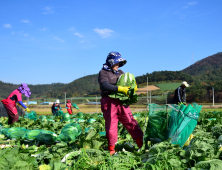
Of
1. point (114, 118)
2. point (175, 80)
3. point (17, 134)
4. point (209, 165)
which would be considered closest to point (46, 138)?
point (17, 134)

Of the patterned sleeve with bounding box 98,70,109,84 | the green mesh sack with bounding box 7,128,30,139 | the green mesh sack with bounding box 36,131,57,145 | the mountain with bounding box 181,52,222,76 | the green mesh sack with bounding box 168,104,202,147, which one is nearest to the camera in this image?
the green mesh sack with bounding box 168,104,202,147

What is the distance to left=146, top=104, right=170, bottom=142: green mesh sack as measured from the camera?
3.28m

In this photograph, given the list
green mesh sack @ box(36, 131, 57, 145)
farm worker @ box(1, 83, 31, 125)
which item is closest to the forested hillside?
farm worker @ box(1, 83, 31, 125)

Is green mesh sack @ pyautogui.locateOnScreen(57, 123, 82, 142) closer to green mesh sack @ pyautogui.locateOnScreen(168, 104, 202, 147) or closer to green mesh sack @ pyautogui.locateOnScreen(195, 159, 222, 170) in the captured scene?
green mesh sack @ pyautogui.locateOnScreen(168, 104, 202, 147)

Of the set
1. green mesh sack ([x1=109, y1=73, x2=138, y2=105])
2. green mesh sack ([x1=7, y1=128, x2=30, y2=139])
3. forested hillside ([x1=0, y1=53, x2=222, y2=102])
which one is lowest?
green mesh sack ([x1=7, y1=128, x2=30, y2=139])

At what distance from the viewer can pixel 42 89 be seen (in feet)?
454

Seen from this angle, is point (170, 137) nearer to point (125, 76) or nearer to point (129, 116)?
point (129, 116)

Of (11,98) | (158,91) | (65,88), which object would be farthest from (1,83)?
(11,98)

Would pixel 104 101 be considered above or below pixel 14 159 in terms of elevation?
above

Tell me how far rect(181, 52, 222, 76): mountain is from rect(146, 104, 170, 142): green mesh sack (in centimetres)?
13944

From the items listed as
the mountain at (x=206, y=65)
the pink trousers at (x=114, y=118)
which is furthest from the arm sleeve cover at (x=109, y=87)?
the mountain at (x=206, y=65)

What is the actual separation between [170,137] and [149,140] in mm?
445

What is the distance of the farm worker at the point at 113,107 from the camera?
333 cm

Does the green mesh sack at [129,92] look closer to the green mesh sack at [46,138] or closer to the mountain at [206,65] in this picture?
the green mesh sack at [46,138]
